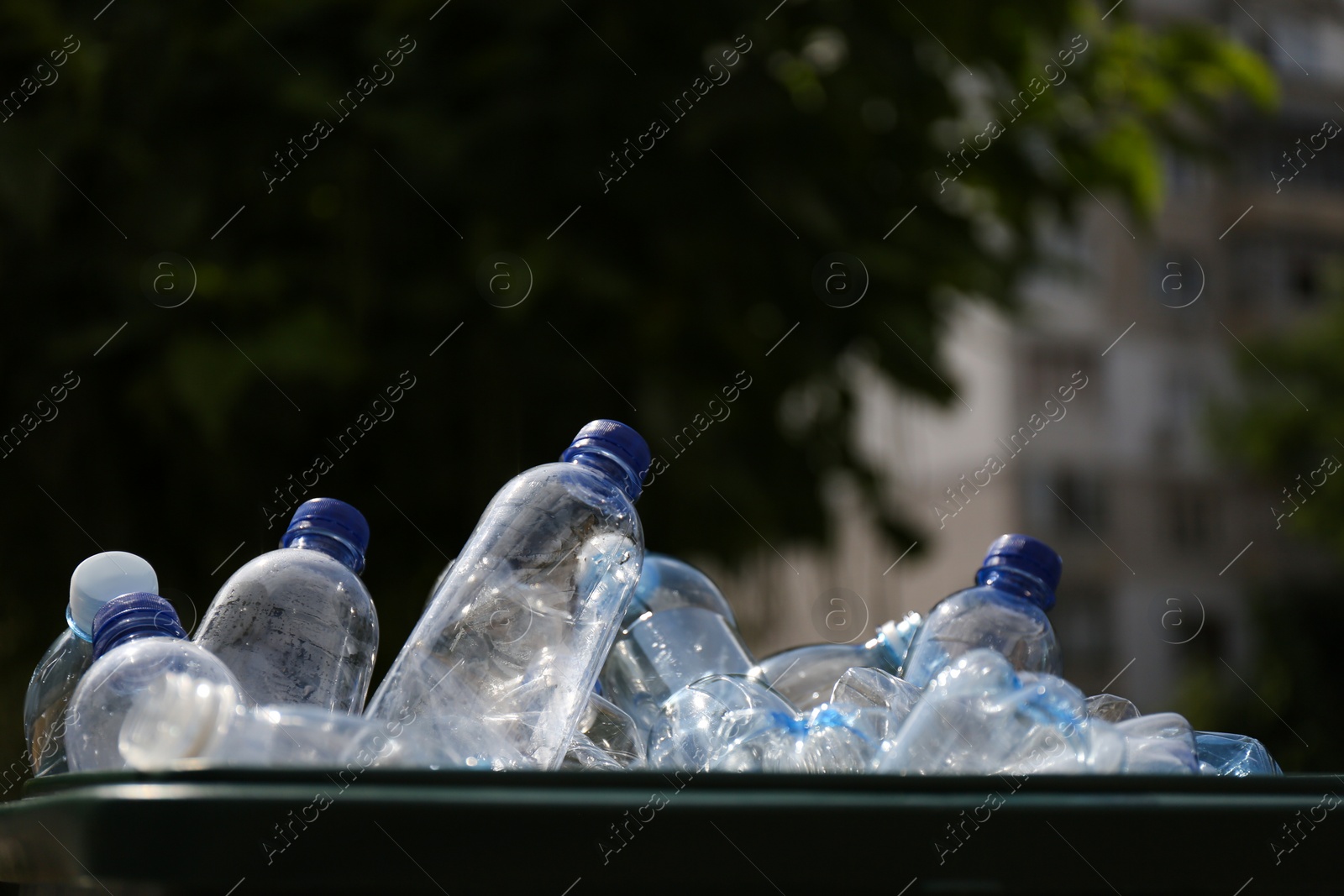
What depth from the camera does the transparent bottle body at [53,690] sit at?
1331 millimetres

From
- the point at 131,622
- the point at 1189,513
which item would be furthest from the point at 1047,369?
the point at 131,622

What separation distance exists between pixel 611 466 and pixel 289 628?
33cm

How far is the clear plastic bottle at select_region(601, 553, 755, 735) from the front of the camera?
1.52 m

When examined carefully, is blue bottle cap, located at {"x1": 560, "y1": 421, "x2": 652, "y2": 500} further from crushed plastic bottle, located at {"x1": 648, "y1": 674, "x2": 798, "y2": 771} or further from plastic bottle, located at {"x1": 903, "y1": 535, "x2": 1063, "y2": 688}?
plastic bottle, located at {"x1": 903, "y1": 535, "x2": 1063, "y2": 688}

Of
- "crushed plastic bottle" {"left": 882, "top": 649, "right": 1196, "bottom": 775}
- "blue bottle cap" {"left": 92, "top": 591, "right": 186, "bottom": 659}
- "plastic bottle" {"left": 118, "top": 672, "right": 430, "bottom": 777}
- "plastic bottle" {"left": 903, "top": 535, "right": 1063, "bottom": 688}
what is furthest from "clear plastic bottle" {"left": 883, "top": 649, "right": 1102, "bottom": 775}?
"blue bottle cap" {"left": 92, "top": 591, "right": 186, "bottom": 659}

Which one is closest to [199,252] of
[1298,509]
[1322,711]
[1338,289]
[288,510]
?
[288,510]

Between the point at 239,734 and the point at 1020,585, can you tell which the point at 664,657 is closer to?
the point at 1020,585

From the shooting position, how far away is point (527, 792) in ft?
2.59

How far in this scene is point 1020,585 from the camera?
1.33 m

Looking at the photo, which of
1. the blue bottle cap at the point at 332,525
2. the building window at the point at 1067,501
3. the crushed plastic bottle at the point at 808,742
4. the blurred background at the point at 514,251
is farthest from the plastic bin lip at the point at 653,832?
the building window at the point at 1067,501

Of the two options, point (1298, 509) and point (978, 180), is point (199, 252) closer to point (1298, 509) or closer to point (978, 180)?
point (978, 180)

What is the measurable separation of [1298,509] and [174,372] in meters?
23.1

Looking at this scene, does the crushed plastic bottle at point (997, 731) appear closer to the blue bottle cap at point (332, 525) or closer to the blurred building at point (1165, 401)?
the blue bottle cap at point (332, 525)

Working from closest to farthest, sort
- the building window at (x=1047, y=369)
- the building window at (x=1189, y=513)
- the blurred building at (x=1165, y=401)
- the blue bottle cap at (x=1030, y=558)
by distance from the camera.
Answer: the blue bottle cap at (x=1030, y=558) < the blurred building at (x=1165, y=401) < the building window at (x=1047, y=369) < the building window at (x=1189, y=513)
